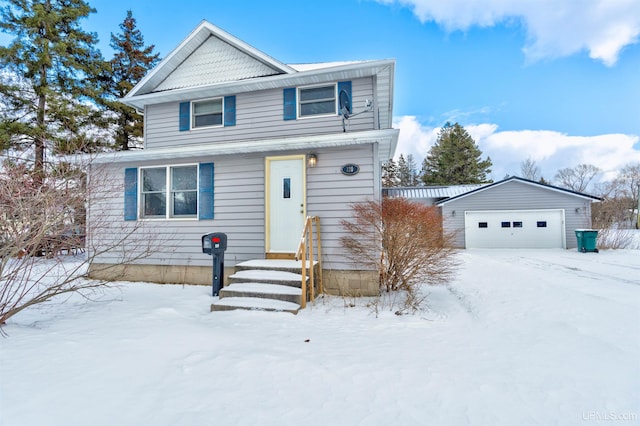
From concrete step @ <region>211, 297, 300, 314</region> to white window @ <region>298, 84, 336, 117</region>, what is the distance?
182 inches

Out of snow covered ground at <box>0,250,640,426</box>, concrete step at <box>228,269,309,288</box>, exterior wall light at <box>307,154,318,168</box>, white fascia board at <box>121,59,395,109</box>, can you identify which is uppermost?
white fascia board at <box>121,59,395,109</box>

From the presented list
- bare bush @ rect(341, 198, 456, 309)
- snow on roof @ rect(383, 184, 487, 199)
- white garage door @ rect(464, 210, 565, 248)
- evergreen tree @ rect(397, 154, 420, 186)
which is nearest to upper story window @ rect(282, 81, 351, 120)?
bare bush @ rect(341, 198, 456, 309)

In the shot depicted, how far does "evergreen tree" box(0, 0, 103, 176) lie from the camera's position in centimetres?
1146

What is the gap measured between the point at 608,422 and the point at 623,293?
4633 mm

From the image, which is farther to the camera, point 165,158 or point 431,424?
point 165,158

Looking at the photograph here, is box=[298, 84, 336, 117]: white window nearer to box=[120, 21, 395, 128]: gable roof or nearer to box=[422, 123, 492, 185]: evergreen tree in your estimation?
box=[120, 21, 395, 128]: gable roof

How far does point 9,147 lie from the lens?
11.0 meters

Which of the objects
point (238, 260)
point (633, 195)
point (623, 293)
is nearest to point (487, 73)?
point (623, 293)

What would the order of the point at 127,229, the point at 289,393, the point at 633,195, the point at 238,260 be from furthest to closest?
1. the point at 633,195
2. the point at 127,229
3. the point at 238,260
4. the point at 289,393

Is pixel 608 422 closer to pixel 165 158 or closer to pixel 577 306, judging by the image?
pixel 577 306

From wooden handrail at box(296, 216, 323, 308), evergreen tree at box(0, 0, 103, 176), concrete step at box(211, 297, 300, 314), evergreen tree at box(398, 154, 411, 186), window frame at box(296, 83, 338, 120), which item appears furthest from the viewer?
evergreen tree at box(398, 154, 411, 186)

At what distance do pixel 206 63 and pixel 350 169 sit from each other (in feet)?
19.9

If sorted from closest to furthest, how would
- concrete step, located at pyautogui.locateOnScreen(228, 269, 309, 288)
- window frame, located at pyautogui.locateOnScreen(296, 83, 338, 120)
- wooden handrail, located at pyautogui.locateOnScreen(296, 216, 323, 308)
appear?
1. wooden handrail, located at pyautogui.locateOnScreen(296, 216, 323, 308)
2. concrete step, located at pyautogui.locateOnScreen(228, 269, 309, 288)
3. window frame, located at pyautogui.locateOnScreen(296, 83, 338, 120)

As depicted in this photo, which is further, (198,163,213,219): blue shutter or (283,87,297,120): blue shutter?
(283,87,297,120): blue shutter
